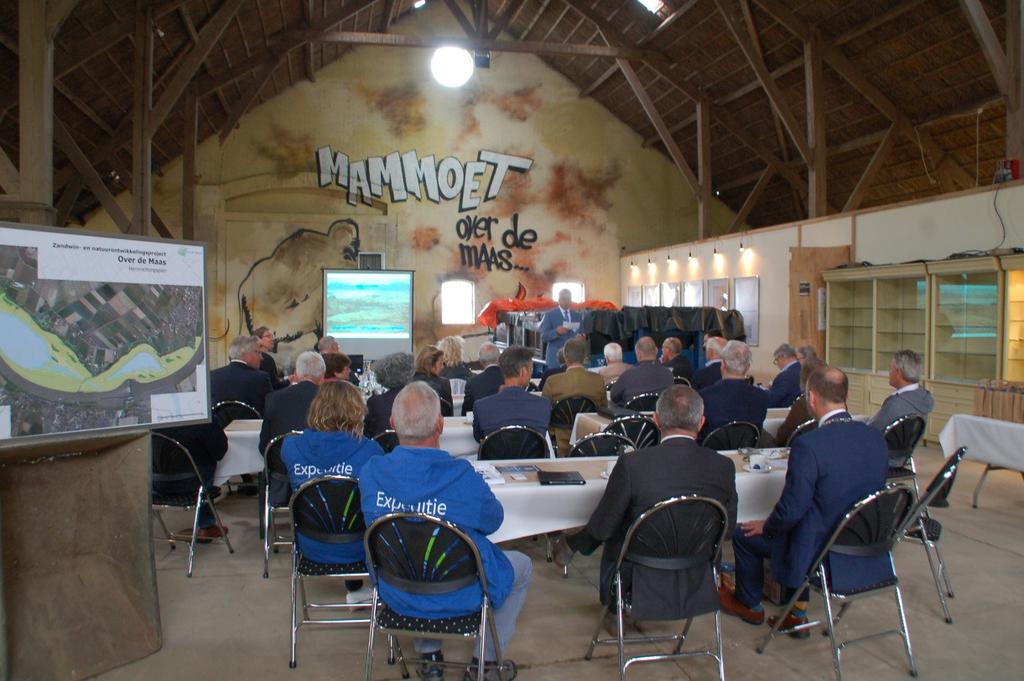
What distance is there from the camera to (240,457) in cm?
464

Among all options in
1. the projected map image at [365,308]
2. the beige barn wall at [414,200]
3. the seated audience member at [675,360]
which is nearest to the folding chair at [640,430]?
the seated audience member at [675,360]

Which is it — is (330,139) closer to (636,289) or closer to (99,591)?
(636,289)

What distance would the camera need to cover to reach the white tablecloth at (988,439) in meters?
5.06

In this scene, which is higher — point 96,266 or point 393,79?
point 393,79

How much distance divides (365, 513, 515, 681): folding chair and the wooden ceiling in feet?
25.5

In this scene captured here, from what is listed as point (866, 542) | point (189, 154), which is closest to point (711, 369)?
point (866, 542)

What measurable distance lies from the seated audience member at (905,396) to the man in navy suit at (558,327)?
17.1 ft

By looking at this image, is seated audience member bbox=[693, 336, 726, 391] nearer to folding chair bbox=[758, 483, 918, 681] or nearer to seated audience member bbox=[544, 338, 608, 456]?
seated audience member bbox=[544, 338, 608, 456]

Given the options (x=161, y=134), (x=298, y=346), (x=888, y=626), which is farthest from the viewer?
(x=298, y=346)

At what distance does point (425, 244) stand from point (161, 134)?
523cm

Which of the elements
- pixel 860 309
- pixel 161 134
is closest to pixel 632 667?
pixel 860 309

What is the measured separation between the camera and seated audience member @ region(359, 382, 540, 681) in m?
2.49

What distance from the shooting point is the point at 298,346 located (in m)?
15.2

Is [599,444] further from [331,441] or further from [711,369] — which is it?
[711,369]
